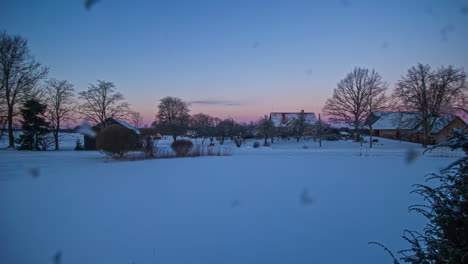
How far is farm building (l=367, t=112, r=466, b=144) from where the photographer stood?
2859 centimetres

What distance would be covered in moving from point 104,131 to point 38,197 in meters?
9.69

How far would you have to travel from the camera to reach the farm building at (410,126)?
28.6m

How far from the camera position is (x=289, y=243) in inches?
162

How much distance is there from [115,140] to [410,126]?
34.9m

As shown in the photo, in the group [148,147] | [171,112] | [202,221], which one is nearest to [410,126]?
[148,147]

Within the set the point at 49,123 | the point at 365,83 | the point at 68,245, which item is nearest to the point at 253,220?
the point at 68,245

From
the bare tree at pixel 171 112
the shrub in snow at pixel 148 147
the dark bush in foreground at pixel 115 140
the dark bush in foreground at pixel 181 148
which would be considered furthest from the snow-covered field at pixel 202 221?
the bare tree at pixel 171 112

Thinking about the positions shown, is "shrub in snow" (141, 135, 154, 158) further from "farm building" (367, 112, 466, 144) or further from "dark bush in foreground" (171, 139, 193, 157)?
"farm building" (367, 112, 466, 144)

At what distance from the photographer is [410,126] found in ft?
95.8

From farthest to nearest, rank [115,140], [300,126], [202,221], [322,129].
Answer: [300,126], [322,129], [115,140], [202,221]

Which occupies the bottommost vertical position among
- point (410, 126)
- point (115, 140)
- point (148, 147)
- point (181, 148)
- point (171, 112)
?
point (181, 148)

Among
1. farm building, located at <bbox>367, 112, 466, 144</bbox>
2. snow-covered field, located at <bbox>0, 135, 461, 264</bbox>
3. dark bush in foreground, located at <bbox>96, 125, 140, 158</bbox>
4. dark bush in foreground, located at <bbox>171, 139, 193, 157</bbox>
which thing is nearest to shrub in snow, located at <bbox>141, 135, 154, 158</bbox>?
dark bush in foreground, located at <bbox>96, 125, 140, 158</bbox>

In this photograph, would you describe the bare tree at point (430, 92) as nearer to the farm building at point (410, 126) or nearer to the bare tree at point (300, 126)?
the farm building at point (410, 126)

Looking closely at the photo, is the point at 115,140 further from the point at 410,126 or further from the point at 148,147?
the point at 410,126
